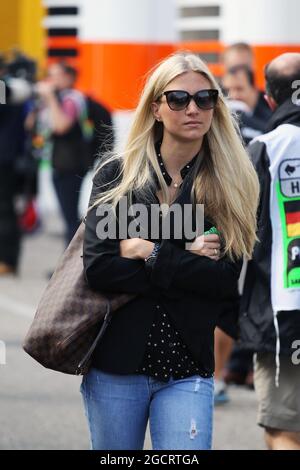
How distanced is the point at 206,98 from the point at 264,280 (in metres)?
1.09

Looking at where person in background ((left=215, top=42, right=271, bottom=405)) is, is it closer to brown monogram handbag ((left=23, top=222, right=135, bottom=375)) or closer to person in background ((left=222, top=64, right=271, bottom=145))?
person in background ((left=222, top=64, right=271, bottom=145))

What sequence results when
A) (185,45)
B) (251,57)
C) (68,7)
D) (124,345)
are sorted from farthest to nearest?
(68,7)
(185,45)
(251,57)
(124,345)

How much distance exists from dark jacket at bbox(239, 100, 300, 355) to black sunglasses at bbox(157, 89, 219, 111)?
2.94 feet

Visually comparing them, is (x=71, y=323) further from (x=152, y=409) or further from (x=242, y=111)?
(x=242, y=111)

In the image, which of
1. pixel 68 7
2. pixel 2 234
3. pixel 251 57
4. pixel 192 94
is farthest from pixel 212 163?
pixel 68 7

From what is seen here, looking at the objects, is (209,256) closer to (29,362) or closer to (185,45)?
(29,362)

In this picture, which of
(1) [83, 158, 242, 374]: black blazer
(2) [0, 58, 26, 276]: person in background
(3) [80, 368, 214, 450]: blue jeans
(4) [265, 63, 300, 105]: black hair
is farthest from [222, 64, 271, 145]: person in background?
(2) [0, 58, 26, 276]: person in background

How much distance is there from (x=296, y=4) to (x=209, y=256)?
17.9ft

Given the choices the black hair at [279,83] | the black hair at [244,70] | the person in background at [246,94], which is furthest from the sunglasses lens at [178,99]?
the black hair at [244,70]

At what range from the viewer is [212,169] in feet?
13.1

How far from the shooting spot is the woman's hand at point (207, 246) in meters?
3.92

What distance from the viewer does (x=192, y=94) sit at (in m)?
3.94

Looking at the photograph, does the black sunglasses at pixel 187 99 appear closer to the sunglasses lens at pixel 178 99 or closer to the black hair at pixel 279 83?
the sunglasses lens at pixel 178 99

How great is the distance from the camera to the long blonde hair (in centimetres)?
395
